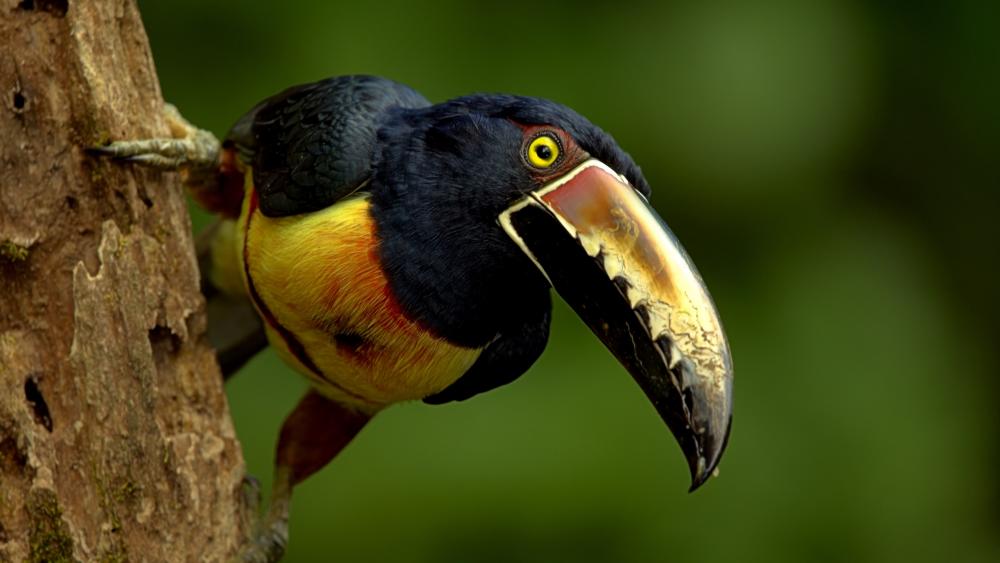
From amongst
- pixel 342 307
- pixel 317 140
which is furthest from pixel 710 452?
pixel 317 140

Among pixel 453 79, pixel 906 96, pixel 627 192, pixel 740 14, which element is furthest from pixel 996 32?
pixel 627 192

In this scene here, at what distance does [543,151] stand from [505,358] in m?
0.49

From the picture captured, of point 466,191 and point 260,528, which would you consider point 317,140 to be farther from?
point 260,528

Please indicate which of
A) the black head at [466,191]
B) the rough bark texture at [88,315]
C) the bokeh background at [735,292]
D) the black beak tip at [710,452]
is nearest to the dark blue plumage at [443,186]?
the black head at [466,191]

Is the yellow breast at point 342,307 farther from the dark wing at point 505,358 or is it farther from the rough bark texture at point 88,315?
the rough bark texture at point 88,315

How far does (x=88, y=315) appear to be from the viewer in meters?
2.23

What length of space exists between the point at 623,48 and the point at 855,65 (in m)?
0.79

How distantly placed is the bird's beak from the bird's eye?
4 cm

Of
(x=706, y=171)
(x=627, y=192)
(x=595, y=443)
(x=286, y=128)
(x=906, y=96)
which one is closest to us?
(x=627, y=192)

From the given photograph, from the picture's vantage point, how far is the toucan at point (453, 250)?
2.10 metres

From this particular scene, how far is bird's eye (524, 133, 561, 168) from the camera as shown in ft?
7.47

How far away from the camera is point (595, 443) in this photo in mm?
3926

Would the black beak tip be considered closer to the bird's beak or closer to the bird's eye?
the bird's beak

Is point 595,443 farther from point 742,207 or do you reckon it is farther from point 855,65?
point 855,65
